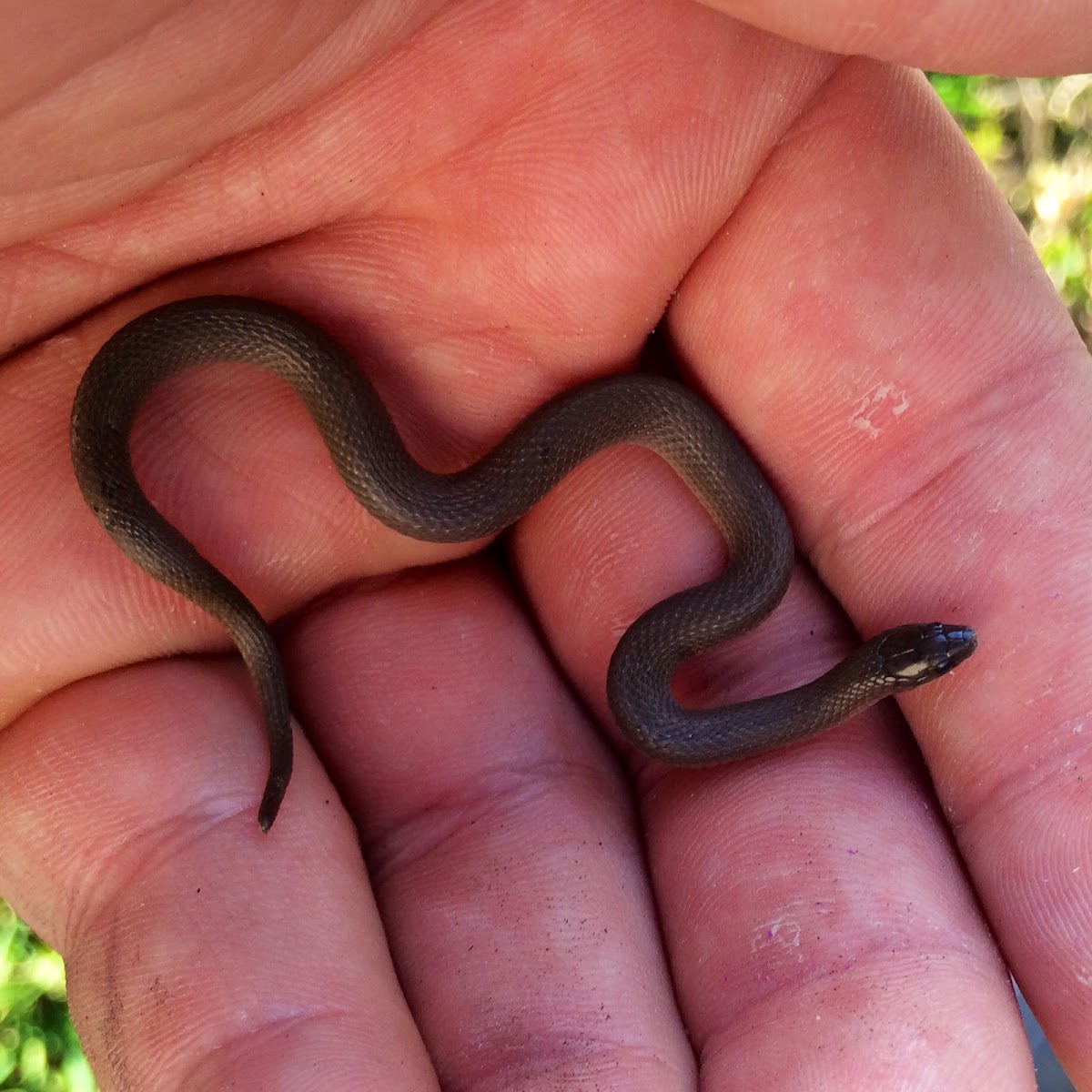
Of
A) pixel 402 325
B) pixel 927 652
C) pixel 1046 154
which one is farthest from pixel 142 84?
pixel 1046 154

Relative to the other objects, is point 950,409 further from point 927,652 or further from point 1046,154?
point 1046,154

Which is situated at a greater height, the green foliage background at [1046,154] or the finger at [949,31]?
the finger at [949,31]

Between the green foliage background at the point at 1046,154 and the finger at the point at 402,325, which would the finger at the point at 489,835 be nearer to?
the finger at the point at 402,325

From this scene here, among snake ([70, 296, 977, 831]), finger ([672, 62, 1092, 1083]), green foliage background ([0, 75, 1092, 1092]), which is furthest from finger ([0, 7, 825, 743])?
green foliage background ([0, 75, 1092, 1092])

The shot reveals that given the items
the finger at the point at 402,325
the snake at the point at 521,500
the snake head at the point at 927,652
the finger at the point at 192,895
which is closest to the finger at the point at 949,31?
the finger at the point at 402,325

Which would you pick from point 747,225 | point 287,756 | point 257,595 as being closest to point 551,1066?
point 287,756

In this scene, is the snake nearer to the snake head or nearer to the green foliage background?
the snake head
